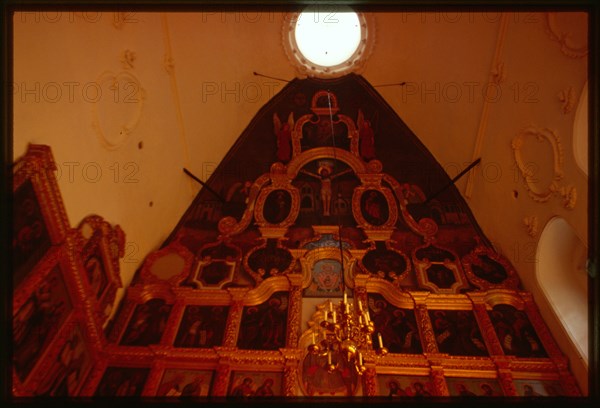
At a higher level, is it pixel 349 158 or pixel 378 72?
pixel 378 72

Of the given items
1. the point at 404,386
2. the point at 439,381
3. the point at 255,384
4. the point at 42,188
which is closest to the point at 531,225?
the point at 439,381

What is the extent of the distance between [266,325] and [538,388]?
469 centimetres

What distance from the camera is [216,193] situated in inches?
431

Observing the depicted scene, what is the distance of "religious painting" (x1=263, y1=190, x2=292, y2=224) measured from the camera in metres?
10.4

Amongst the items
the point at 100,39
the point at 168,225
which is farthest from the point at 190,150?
the point at 100,39

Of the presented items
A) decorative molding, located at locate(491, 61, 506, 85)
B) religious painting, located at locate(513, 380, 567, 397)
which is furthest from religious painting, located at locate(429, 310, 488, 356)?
decorative molding, located at locate(491, 61, 506, 85)

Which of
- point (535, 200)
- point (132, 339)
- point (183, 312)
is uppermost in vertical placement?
point (535, 200)

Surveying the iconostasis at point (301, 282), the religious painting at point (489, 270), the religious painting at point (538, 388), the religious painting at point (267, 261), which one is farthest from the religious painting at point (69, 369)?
the religious painting at point (489, 270)

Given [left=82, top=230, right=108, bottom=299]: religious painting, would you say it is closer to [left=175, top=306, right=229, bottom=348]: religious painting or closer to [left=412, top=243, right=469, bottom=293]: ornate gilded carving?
[left=175, top=306, right=229, bottom=348]: religious painting

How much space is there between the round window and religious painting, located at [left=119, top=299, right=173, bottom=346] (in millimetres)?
6781

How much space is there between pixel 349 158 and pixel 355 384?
561cm

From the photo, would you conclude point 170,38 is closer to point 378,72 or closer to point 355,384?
point 378,72

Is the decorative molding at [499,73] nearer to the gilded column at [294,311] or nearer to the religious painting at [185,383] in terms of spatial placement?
the gilded column at [294,311]

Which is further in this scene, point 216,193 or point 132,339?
point 216,193
